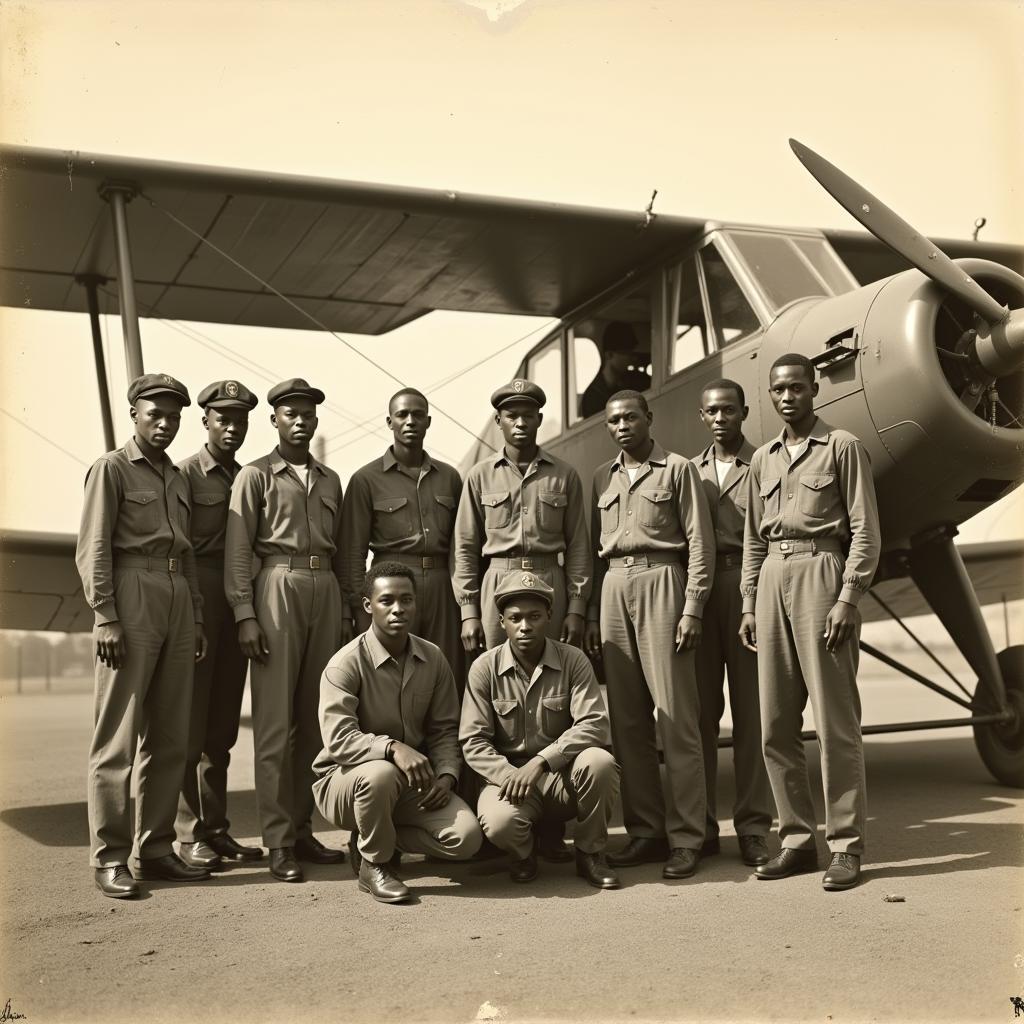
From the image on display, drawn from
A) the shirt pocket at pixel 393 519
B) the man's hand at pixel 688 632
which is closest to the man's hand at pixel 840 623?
the man's hand at pixel 688 632

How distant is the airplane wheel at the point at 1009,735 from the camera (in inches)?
277

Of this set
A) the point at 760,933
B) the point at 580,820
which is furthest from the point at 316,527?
the point at 760,933

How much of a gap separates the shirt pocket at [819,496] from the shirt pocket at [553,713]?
4.46ft

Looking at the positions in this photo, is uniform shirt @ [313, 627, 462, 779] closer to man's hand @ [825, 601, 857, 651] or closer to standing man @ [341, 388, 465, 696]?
standing man @ [341, 388, 465, 696]

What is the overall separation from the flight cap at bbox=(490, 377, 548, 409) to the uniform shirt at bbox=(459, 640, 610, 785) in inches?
50.1

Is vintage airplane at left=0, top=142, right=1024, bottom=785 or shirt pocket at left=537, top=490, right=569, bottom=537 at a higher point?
vintage airplane at left=0, top=142, right=1024, bottom=785

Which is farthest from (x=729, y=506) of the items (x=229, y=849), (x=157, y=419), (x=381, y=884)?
(x=229, y=849)

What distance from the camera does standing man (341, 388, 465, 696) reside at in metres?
5.61

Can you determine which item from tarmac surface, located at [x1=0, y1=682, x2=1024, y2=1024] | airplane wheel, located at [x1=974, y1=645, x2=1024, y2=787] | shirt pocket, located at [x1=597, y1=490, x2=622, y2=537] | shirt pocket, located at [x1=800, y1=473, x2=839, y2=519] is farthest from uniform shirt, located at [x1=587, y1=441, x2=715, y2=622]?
airplane wheel, located at [x1=974, y1=645, x2=1024, y2=787]

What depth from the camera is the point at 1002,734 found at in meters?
7.12

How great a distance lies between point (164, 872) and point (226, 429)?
221 cm

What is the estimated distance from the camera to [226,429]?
18.8 ft

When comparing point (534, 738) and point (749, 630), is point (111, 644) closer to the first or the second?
point (534, 738)

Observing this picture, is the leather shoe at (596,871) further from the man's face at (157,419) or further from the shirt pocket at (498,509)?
the man's face at (157,419)
